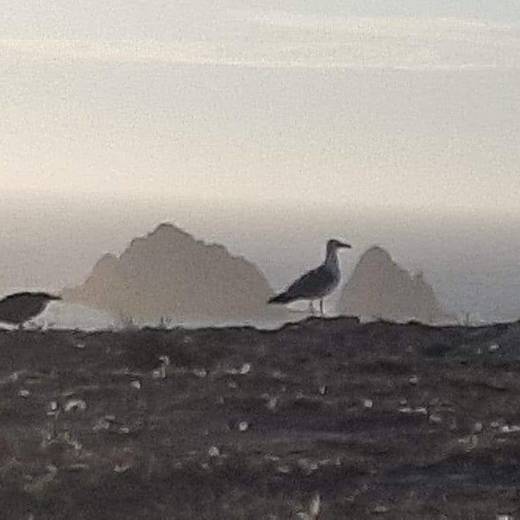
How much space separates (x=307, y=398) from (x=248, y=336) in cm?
320

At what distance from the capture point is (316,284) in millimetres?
16359

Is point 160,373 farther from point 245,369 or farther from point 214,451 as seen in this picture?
point 214,451

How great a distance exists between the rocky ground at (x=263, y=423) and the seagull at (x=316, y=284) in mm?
1464

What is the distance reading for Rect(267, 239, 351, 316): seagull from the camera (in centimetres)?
1630

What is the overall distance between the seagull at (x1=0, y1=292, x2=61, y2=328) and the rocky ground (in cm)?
63

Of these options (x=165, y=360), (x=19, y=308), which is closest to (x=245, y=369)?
(x=165, y=360)

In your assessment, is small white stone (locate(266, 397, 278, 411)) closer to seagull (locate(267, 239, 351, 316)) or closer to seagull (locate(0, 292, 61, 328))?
seagull (locate(0, 292, 61, 328))

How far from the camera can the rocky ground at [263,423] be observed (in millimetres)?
8062

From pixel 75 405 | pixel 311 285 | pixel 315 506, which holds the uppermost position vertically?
pixel 311 285

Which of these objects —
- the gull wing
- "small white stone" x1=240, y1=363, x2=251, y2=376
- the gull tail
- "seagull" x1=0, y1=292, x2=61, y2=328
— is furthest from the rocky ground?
the gull tail

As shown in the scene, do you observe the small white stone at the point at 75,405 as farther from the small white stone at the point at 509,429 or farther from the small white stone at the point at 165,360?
the small white stone at the point at 509,429

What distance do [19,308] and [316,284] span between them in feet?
11.3

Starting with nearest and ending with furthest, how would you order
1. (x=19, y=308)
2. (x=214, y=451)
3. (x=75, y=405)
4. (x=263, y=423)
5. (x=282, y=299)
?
(x=214, y=451) < (x=263, y=423) < (x=75, y=405) < (x=19, y=308) < (x=282, y=299)

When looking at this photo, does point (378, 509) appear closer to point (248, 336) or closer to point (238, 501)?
point (238, 501)
